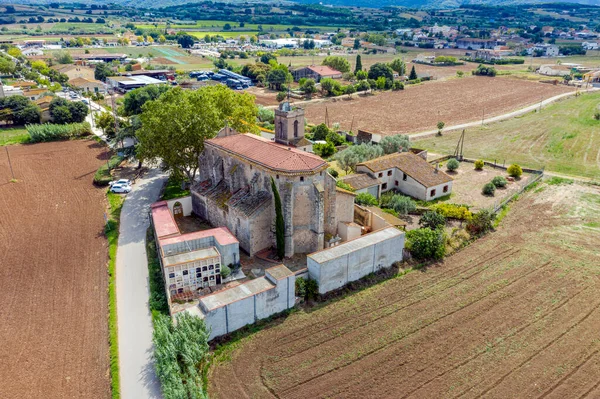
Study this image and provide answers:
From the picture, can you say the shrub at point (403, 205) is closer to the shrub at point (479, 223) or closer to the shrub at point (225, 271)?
the shrub at point (479, 223)

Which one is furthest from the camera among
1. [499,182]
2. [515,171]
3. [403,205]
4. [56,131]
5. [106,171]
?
[56,131]

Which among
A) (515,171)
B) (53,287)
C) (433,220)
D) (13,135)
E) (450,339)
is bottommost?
(13,135)

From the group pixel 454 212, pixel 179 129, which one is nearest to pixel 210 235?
pixel 179 129

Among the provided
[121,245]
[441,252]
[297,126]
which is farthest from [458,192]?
[121,245]

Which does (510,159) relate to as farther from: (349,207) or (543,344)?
(543,344)

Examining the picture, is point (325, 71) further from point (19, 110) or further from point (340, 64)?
point (19, 110)

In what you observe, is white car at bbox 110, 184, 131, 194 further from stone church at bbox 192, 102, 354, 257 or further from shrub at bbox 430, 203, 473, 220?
shrub at bbox 430, 203, 473, 220
